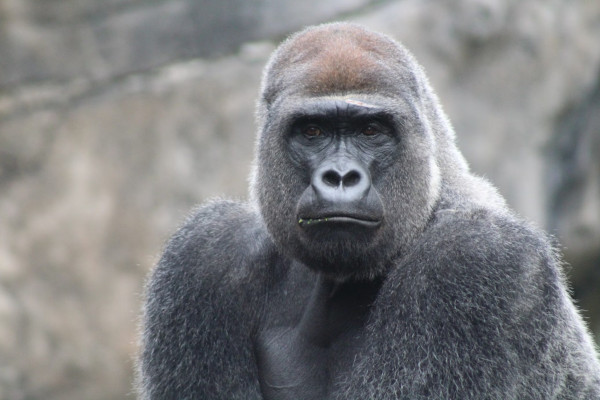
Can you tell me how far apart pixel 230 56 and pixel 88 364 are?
347cm

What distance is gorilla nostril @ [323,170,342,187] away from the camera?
452 centimetres

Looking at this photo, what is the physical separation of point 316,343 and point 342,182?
3.09 ft

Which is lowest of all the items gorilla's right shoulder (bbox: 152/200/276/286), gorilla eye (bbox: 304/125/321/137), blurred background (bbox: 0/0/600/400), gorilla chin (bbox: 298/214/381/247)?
gorilla chin (bbox: 298/214/381/247)

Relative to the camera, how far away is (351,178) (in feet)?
14.9

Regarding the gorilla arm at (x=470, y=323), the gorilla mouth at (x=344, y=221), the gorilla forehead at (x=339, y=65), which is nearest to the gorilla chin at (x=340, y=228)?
the gorilla mouth at (x=344, y=221)

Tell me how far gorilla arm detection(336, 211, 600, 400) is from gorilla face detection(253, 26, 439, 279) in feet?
0.77

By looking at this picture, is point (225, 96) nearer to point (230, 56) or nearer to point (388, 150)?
point (230, 56)

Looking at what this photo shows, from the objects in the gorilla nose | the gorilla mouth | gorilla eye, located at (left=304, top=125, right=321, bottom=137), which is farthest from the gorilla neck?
gorilla eye, located at (left=304, top=125, right=321, bottom=137)

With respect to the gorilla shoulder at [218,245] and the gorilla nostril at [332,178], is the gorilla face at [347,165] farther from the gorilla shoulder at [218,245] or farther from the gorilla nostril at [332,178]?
the gorilla shoulder at [218,245]

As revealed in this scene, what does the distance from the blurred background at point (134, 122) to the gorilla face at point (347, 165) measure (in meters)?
4.87

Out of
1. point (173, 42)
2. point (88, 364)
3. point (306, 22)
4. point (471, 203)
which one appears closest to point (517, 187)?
point (306, 22)

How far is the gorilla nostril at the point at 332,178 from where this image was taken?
4.52m

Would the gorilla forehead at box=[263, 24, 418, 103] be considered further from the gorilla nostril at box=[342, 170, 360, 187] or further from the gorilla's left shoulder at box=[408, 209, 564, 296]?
the gorilla's left shoulder at box=[408, 209, 564, 296]

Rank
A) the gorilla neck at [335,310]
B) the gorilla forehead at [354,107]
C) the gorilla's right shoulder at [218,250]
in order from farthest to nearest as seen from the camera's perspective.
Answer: the gorilla's right shoulder at [218,250] → the gorilla neck at [335,310] → the gorilla forehead at [354,107]
